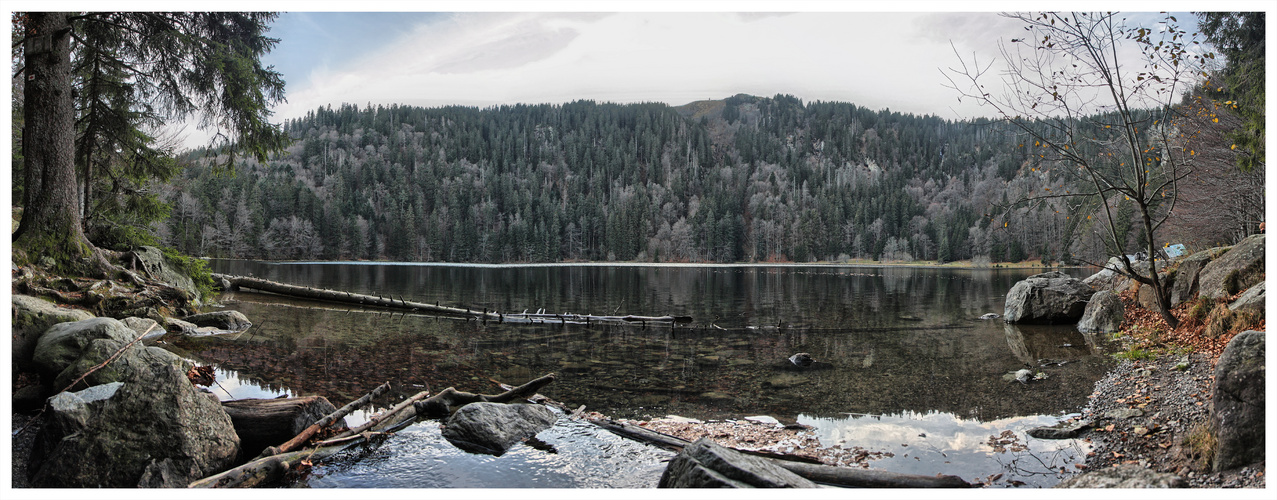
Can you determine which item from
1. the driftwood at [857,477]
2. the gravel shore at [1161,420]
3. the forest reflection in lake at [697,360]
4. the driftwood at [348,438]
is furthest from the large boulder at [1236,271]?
the driftwood at [348,438]

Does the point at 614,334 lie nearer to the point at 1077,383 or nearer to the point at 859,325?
the point at 859,325

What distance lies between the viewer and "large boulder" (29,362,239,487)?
18.5 ft

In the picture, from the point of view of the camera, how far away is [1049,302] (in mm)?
20750

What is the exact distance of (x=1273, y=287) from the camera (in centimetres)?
544

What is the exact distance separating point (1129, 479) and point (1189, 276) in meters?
14.1

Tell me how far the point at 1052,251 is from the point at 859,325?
11681 centimetres

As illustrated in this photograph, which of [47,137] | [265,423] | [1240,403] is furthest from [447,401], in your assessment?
[47,137]

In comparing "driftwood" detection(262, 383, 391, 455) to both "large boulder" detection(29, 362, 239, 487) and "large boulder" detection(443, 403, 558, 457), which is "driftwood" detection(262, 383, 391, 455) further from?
"large boulder" detection(443, 403, 558, 457)

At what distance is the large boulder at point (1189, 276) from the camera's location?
14.5 meters

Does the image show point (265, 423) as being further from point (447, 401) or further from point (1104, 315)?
point (1104, 315)

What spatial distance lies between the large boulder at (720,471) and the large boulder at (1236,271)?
1270cm

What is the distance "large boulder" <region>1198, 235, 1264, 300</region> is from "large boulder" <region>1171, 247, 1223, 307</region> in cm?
99


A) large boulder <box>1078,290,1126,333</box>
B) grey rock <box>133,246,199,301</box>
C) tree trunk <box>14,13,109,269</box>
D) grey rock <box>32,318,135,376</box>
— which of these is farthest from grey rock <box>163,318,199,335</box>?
large boulder <box>1078,290,1126,333</box>

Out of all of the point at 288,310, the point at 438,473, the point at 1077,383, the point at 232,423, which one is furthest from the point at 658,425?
the point at 288,310
